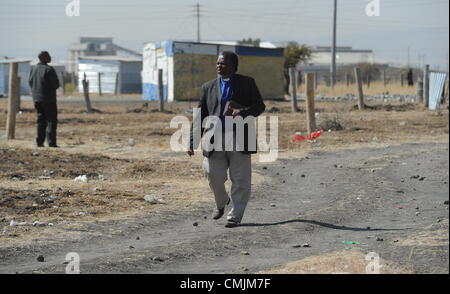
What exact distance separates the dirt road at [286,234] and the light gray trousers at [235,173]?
9.4 inches

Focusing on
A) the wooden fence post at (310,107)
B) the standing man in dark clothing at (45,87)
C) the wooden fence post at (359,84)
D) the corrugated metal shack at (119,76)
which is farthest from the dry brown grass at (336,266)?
the corrugated metal shack at (119,76)

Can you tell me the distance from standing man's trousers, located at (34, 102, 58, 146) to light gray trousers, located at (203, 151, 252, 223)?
8.04 meters

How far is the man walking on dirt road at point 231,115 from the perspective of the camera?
366 inches

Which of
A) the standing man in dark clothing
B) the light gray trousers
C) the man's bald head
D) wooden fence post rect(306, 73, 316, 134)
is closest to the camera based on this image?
the light gray trousers

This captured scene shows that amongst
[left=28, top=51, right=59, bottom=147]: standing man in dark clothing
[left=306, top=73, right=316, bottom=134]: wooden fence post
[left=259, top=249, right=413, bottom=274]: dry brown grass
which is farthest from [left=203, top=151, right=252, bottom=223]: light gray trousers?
[left=306, top=73, right=316, bottom=134]: wooden fence post

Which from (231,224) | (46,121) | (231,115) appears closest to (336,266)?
(231,224)

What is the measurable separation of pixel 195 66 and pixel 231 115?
110 feet

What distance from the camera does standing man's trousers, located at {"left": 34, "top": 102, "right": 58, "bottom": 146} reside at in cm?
1697

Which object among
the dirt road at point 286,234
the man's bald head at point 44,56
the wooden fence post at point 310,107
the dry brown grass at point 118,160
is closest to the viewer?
the dirt road at point 286,234

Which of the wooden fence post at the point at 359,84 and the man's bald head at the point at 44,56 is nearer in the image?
the man's bald head at the point at 44,56

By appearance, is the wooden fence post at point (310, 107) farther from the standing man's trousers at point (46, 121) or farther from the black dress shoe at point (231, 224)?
the black dress shoe at point (231, 224)

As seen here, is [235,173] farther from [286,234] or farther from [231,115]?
[286,234]

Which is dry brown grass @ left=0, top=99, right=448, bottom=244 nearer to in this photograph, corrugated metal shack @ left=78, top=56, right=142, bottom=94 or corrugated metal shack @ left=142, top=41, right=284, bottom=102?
corrugated metal shack @ left=142, top=41, right=284, bottom=102

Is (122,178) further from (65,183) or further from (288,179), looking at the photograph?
(288,179)
